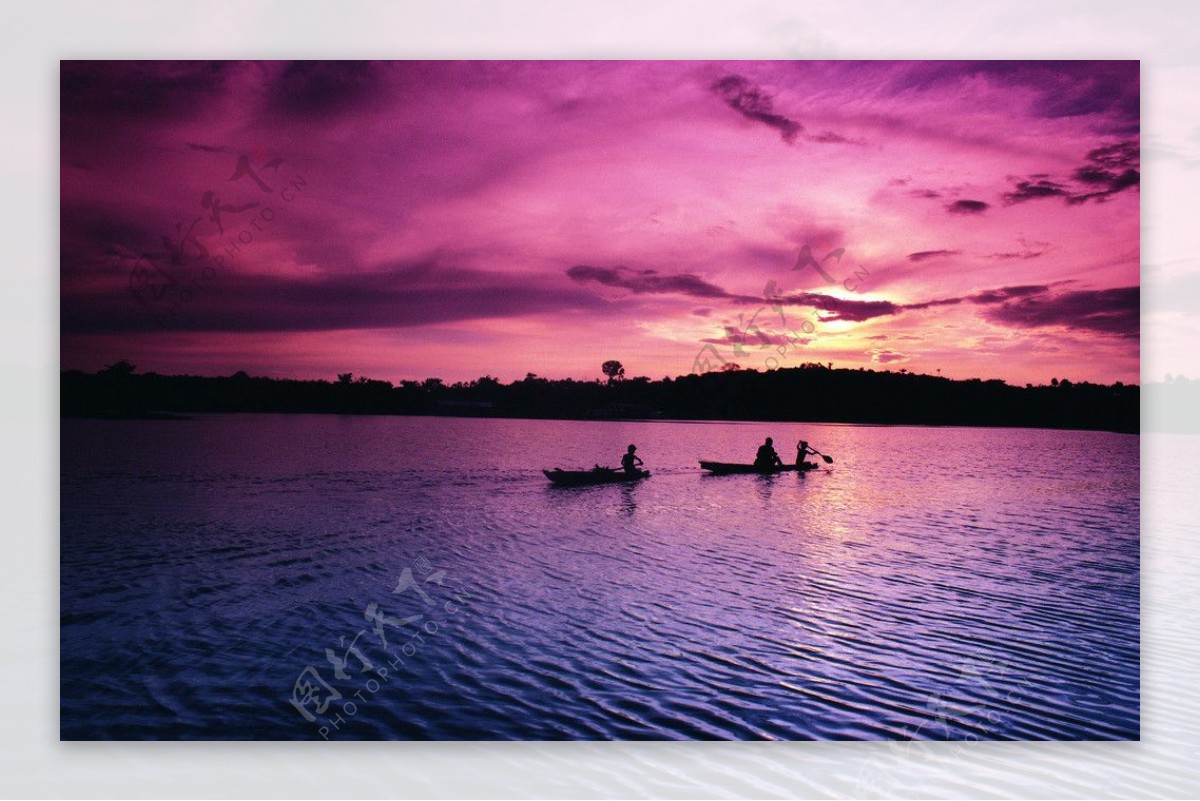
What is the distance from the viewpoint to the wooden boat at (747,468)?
10.9 meters

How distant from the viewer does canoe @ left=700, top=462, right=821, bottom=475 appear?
10938 mm

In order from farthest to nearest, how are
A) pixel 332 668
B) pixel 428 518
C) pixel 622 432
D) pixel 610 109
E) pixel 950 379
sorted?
1. pixel 622 432
2. pixel 428 518
3. pixel 950 379
4. pixel 610 109
5. pixel 332 668

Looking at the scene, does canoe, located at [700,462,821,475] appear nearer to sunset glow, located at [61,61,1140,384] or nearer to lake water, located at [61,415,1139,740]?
lake water, located at [61,415,1139,740]

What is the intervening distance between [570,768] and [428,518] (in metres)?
5.15

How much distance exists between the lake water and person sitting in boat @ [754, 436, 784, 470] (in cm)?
262

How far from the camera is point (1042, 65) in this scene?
15.1 ft

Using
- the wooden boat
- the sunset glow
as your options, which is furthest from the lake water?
the wooden boat

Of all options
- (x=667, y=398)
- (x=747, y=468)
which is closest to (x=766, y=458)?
(x=747, y=468)

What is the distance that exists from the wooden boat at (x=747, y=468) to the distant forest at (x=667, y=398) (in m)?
4.54

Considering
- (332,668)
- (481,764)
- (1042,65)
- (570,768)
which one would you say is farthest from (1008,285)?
(332,668)

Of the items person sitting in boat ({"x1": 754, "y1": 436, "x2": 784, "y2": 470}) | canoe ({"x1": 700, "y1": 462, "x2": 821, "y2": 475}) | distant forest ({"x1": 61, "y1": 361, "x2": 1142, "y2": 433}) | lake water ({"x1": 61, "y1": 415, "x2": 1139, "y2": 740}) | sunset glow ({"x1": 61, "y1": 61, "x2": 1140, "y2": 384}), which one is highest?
sunset glow ({"x1": 61, "y1": 61, "x2": 1140, "y2": 384})

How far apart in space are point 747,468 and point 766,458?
333mm

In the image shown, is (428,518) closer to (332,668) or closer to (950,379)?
(332,668)

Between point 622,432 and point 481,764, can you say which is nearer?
point 481,764
